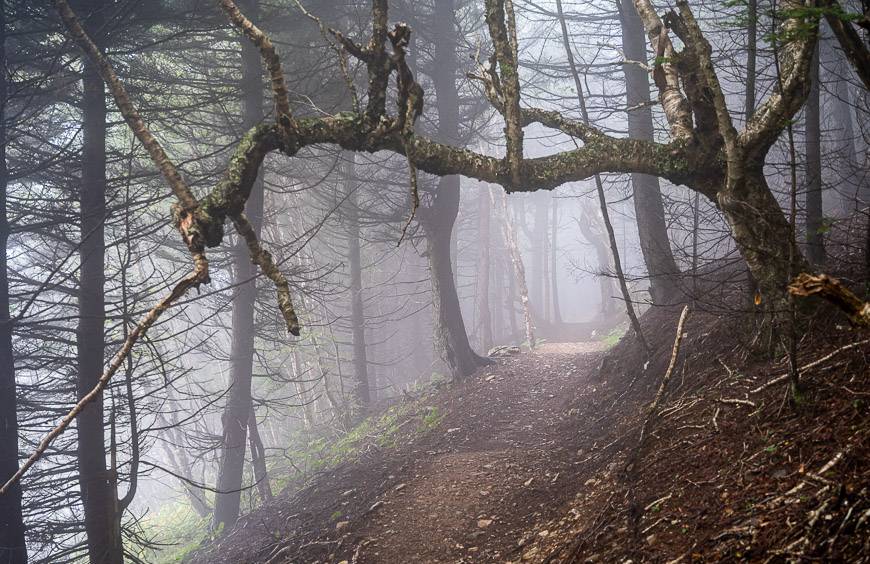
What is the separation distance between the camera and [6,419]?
17.9 ft

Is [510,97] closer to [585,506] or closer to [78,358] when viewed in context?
[585,506]

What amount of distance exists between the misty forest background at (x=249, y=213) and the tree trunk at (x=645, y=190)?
4cm

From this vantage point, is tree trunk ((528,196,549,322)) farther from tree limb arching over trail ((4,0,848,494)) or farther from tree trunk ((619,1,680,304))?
tree limb arching over trail ((4,0,848,494))

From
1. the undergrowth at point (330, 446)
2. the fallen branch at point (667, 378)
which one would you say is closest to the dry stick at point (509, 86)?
the fallen branch at point (667, 378)

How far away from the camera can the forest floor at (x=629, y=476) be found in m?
2.54

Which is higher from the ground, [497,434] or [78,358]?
[78,358]

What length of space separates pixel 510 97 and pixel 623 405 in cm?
412

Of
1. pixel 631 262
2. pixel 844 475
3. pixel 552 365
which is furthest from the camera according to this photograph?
pixel 631 262

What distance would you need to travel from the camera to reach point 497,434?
830cm

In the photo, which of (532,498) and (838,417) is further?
(532,498)

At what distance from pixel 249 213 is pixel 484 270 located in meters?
16.9

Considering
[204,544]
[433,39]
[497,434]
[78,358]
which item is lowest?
[204,544]

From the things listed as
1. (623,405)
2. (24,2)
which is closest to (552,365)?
(623,405)

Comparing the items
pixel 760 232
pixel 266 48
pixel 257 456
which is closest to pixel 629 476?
pixel 760 232
